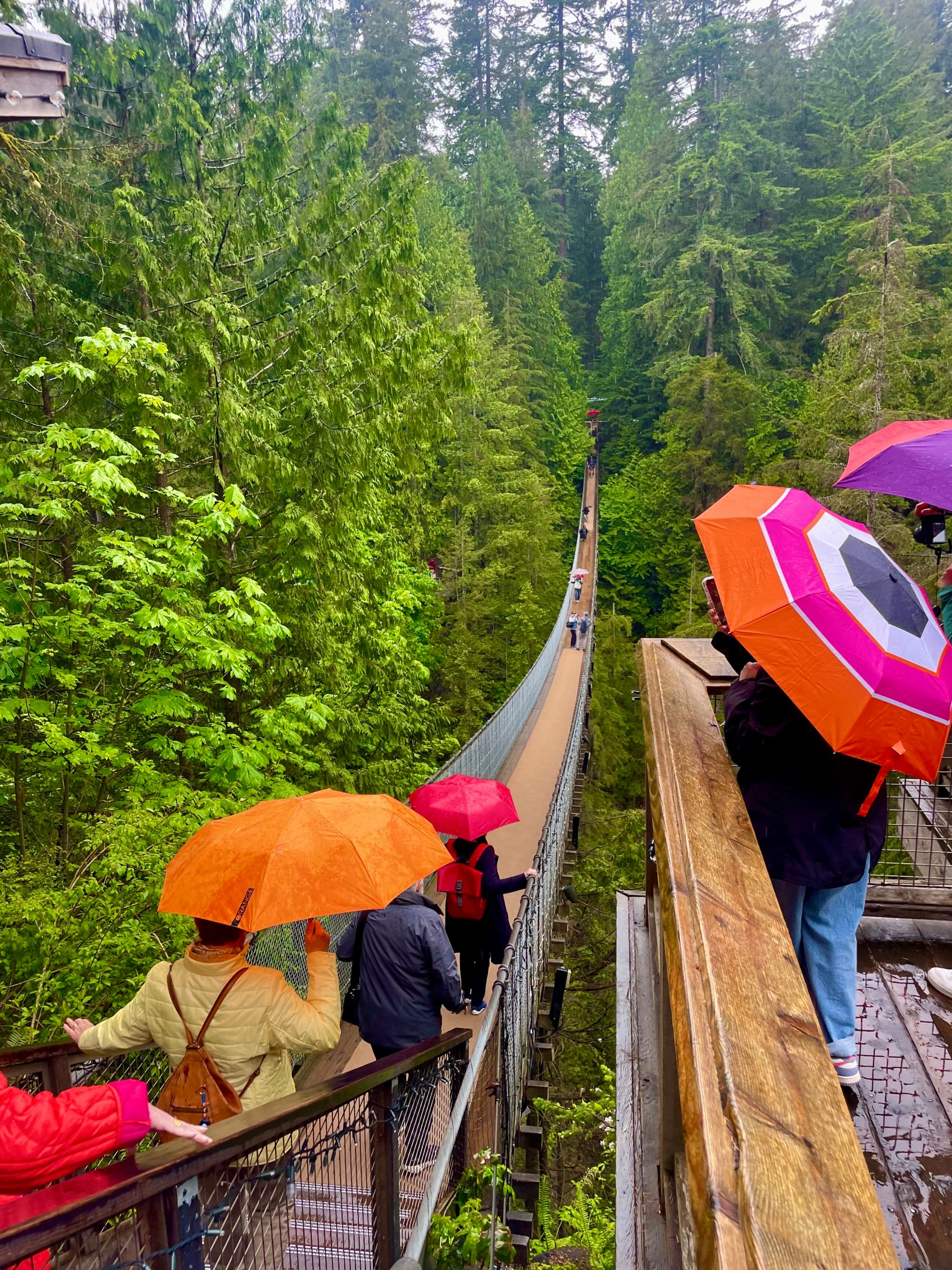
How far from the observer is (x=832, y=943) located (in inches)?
65.8

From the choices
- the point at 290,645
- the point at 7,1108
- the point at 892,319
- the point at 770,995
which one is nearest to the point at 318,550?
the point at 290,645

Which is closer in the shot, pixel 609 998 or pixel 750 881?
pixel 750 881

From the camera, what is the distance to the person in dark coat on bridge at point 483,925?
3.61m

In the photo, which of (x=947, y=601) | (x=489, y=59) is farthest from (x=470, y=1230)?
(x=489, y=59)

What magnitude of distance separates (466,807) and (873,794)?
2.33 meters

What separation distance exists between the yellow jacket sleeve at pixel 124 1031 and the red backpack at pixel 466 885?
1756 mm

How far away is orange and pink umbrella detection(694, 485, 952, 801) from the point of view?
4.44 ft

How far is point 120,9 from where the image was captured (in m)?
6.02

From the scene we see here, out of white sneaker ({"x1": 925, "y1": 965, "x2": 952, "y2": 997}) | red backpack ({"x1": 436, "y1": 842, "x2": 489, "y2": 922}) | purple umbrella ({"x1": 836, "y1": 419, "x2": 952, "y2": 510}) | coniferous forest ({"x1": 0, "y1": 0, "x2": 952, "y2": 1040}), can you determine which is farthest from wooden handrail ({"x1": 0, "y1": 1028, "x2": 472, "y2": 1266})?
coniferous forest ({"x1": 0, "y1": 0, "x2": 952, "y2": 1040})

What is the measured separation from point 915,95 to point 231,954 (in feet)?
96.4

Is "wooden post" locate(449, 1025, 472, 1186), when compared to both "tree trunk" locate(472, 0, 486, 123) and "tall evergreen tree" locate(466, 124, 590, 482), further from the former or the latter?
"tree trunk" locate(472, 0, 486, 123)

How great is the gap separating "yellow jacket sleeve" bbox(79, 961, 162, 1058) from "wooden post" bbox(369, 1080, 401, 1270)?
56cm

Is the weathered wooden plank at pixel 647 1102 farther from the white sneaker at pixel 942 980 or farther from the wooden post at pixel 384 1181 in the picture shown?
the white sneaker at pixel 942 980

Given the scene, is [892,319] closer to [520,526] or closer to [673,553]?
[520,526]
